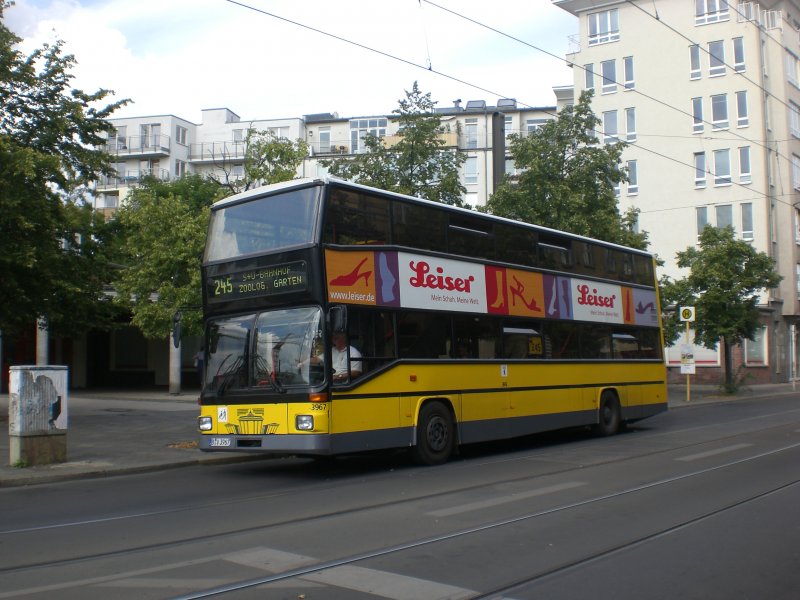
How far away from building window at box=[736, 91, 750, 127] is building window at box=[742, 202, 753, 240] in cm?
452

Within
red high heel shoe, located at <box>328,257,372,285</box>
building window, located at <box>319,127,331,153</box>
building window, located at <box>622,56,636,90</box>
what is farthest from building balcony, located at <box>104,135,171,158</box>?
red high heel shoe, located at <box>328,257,372,285</box>

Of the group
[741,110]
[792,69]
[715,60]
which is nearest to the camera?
[741,110]

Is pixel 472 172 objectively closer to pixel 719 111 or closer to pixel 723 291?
pixel 719 111

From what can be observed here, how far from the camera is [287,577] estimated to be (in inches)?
234

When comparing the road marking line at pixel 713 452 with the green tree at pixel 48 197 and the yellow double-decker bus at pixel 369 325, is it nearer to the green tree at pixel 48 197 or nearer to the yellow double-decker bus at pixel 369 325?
the yellow double-decker bus at pixel 369 325

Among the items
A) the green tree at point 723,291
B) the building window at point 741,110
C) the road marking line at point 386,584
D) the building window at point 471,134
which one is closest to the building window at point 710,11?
the building window at point 741,110

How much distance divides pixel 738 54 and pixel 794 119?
561cm

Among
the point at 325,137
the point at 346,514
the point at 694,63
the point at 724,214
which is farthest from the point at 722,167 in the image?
the point at 346,514

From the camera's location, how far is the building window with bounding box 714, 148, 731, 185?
45344 mm

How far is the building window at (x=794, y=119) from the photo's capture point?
154 ft

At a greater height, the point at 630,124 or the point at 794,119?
the point at 630,124

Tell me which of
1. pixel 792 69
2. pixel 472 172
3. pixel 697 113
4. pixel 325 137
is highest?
pixel 325 137

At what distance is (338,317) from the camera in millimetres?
10898

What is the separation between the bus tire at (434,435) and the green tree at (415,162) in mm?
9779
